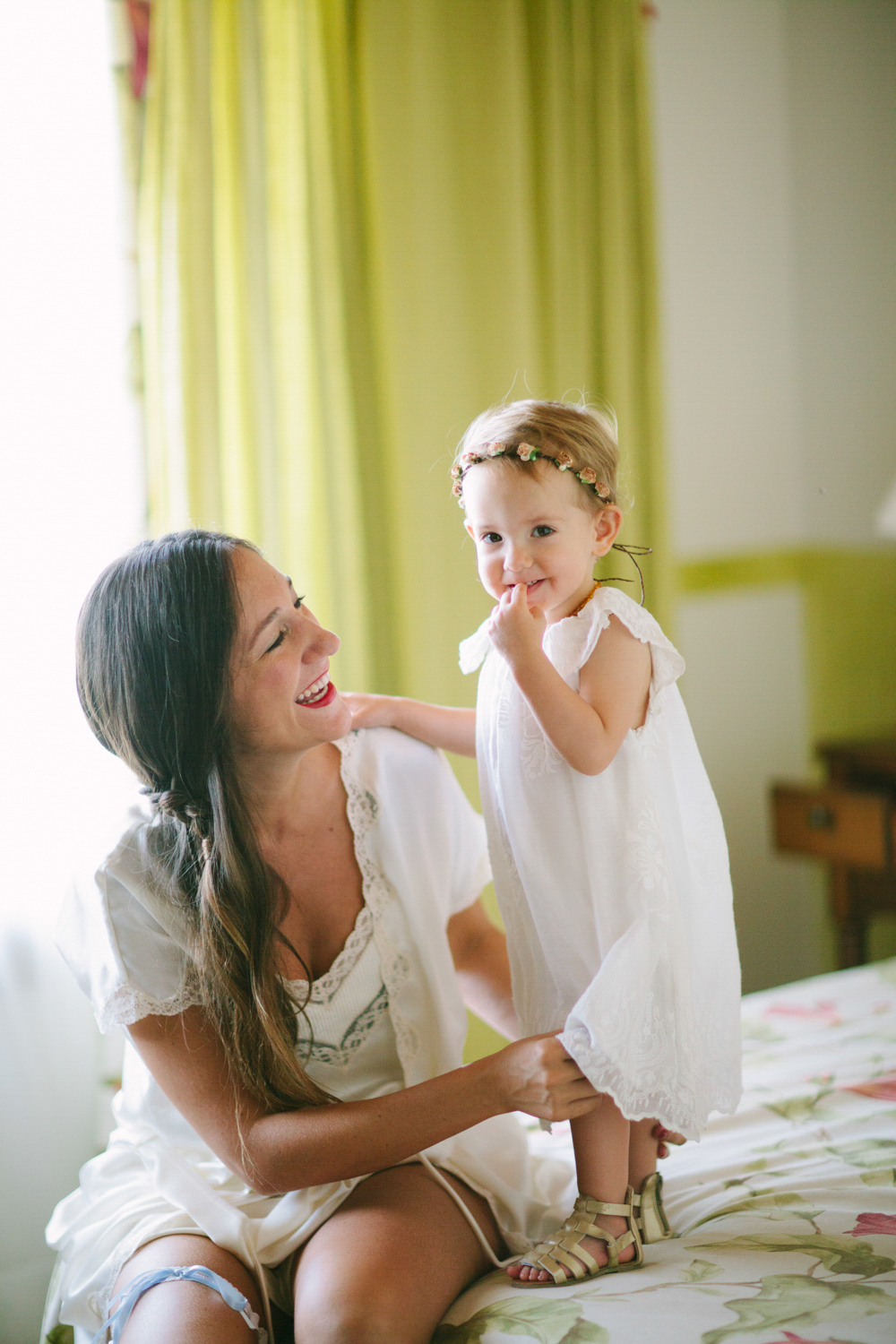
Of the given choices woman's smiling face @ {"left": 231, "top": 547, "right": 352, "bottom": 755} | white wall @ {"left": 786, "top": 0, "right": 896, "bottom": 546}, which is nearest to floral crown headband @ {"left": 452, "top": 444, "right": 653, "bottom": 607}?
woman's smiling face @ {"left": 231, "top": 547, "right": 352, "bottom": 755}

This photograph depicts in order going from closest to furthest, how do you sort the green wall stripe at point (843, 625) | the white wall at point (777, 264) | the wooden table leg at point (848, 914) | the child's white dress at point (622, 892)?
1. the child's white dress at point (622, 892)
2. the wooden table leg at point (848, 914)
3. the white wall at point (777, 264)
4. the green wall stripe at point (843, 625)

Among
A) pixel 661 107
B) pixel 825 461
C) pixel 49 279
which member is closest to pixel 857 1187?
pixel 49 279

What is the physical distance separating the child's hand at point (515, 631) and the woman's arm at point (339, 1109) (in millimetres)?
376

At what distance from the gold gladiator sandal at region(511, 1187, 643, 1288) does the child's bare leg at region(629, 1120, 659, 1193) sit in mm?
50

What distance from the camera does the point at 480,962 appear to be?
139 centimetres

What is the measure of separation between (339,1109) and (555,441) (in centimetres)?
72

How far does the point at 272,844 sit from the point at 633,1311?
62 cm

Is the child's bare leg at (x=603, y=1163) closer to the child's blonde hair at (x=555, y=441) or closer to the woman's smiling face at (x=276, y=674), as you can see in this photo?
the woman's smiling face at (x=276, y=674)

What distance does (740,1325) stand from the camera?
0.90 m

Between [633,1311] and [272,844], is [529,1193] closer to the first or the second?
[633,1311]

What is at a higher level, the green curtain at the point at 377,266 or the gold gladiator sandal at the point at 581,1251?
the green curtain at the point at 377,266

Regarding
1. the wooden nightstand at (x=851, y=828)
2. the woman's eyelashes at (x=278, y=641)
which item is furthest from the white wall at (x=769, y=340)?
the woman's eyelashes at (x=278, y=641)

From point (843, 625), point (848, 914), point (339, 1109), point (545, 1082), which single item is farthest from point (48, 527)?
point (843, 625)

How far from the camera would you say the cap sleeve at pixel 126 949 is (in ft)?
3.59
